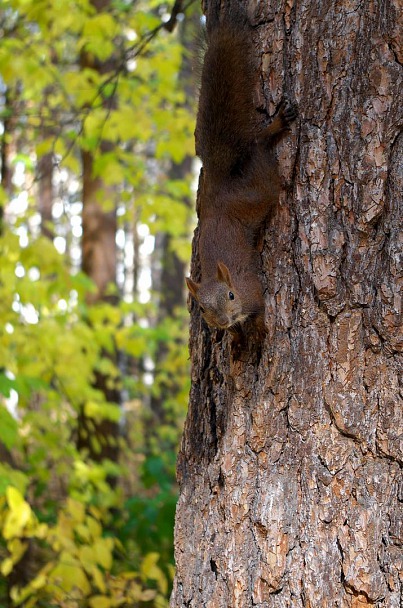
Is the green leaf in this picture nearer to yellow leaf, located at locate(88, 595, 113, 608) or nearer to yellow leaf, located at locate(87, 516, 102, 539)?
yellow leaf, located at locate(87, 516, 102, 539)

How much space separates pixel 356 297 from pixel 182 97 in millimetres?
4345

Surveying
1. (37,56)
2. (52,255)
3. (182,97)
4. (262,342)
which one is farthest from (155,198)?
(262,342)

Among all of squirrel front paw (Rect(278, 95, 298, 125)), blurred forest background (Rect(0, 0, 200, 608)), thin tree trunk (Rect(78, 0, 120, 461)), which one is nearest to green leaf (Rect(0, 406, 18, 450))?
blurred forest background (Rect(0, 0, 200, 608))

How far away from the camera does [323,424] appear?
147 cm

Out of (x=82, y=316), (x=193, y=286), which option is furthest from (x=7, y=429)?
(x=82, y=316)

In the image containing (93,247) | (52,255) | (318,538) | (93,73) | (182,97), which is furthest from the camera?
(93,247)

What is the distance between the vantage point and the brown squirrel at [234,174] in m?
1.59

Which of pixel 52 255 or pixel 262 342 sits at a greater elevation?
pixel 52 255

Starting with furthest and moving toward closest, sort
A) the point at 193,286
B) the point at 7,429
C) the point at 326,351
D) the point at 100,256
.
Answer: the point at 100,256 → the point at 7,429 → the point at 193,286 → the point at 326,351

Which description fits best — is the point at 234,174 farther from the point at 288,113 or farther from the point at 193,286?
the point at 193,286

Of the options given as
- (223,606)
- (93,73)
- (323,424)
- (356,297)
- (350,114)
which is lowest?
(223,606)

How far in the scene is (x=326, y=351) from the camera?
1482 millimetres

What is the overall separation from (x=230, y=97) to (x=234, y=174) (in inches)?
7.3

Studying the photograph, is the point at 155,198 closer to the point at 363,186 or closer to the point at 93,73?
the point at 93,73
